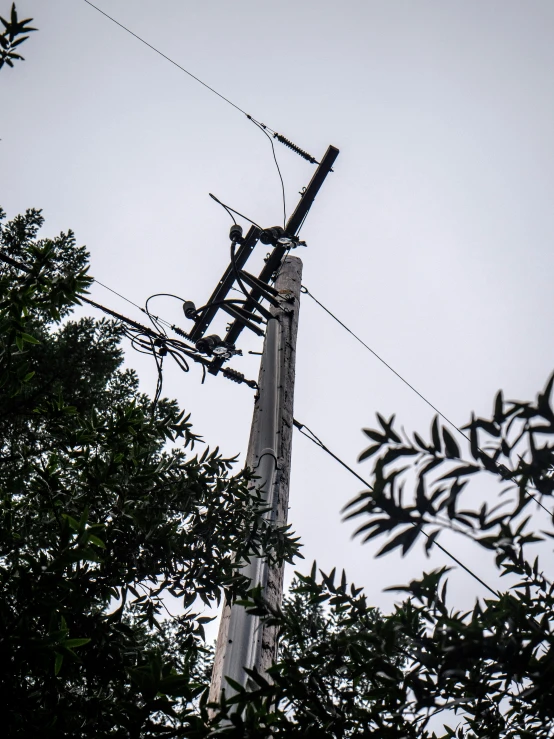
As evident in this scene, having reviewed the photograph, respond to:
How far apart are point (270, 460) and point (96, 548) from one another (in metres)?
1.47

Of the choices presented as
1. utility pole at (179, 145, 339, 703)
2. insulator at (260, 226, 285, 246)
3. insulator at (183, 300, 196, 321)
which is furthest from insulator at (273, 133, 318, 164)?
insulator at (183, 300, 196, 321)

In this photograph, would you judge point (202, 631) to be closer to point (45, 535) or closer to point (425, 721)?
point (45, 535)

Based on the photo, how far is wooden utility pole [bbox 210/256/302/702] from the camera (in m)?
3.18

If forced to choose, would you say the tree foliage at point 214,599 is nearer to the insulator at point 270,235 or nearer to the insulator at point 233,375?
the insulator at point 233,375

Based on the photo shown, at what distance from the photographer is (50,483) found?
3.35 meters

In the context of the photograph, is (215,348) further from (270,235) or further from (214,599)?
(214,599)

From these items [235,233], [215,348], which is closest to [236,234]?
[235,233]

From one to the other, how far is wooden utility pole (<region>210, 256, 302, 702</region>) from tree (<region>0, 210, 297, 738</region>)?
146 mm

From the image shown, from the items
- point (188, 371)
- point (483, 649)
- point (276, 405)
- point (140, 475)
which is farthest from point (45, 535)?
point (188, 371)

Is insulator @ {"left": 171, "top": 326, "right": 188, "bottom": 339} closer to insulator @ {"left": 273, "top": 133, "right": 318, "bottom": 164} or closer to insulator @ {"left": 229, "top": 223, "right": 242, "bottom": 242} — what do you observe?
insulator @ {"left": 229, "top": 223, "right": 242, "bottom": 242}

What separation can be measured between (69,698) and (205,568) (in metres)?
0.94

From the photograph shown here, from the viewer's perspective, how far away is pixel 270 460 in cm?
426

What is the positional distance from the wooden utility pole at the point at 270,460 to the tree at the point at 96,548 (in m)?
0.15

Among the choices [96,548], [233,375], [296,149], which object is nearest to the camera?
[96,548]
